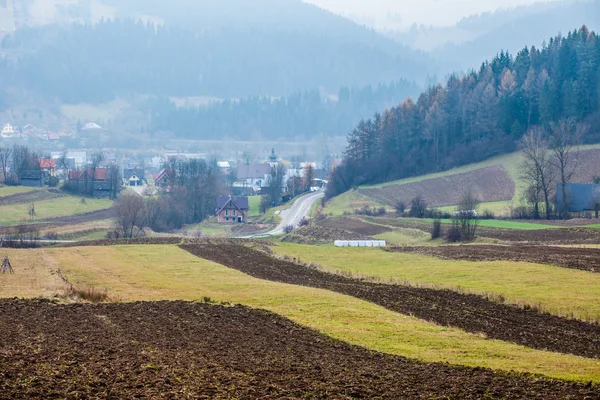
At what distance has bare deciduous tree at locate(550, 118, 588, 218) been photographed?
3365 inches

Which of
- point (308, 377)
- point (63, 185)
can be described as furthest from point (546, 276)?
point (63, 185)

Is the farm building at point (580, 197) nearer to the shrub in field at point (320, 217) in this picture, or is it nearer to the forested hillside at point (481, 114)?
the forested hillside at point (481, 114)

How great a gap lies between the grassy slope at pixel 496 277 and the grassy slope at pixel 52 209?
56895 millimetres

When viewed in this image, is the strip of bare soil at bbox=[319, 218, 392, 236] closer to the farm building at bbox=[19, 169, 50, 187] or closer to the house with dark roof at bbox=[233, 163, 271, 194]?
the farm building at bbox=[19, 169, 50, 187]

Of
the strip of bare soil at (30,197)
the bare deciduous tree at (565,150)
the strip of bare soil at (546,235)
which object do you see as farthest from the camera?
the strip of bare soil at (30,197)

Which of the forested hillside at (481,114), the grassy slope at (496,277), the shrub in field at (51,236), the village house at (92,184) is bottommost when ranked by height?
the shrub in field at (51,236)

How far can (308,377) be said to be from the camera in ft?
64.2

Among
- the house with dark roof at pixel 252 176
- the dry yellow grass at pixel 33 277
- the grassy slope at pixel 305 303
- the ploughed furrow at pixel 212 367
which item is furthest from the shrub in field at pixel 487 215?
the house with dark roof at pixel 252 176

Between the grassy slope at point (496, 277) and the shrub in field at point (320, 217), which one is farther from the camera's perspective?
the shrub in field at point (320, 217)

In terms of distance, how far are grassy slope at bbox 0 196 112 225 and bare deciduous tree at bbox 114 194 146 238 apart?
47.0ft

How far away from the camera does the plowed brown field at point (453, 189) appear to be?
10250cm

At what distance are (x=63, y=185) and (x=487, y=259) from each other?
100m

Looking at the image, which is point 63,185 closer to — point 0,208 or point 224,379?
point 0,208

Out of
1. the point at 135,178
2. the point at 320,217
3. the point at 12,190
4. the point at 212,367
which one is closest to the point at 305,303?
the point at 212,367
